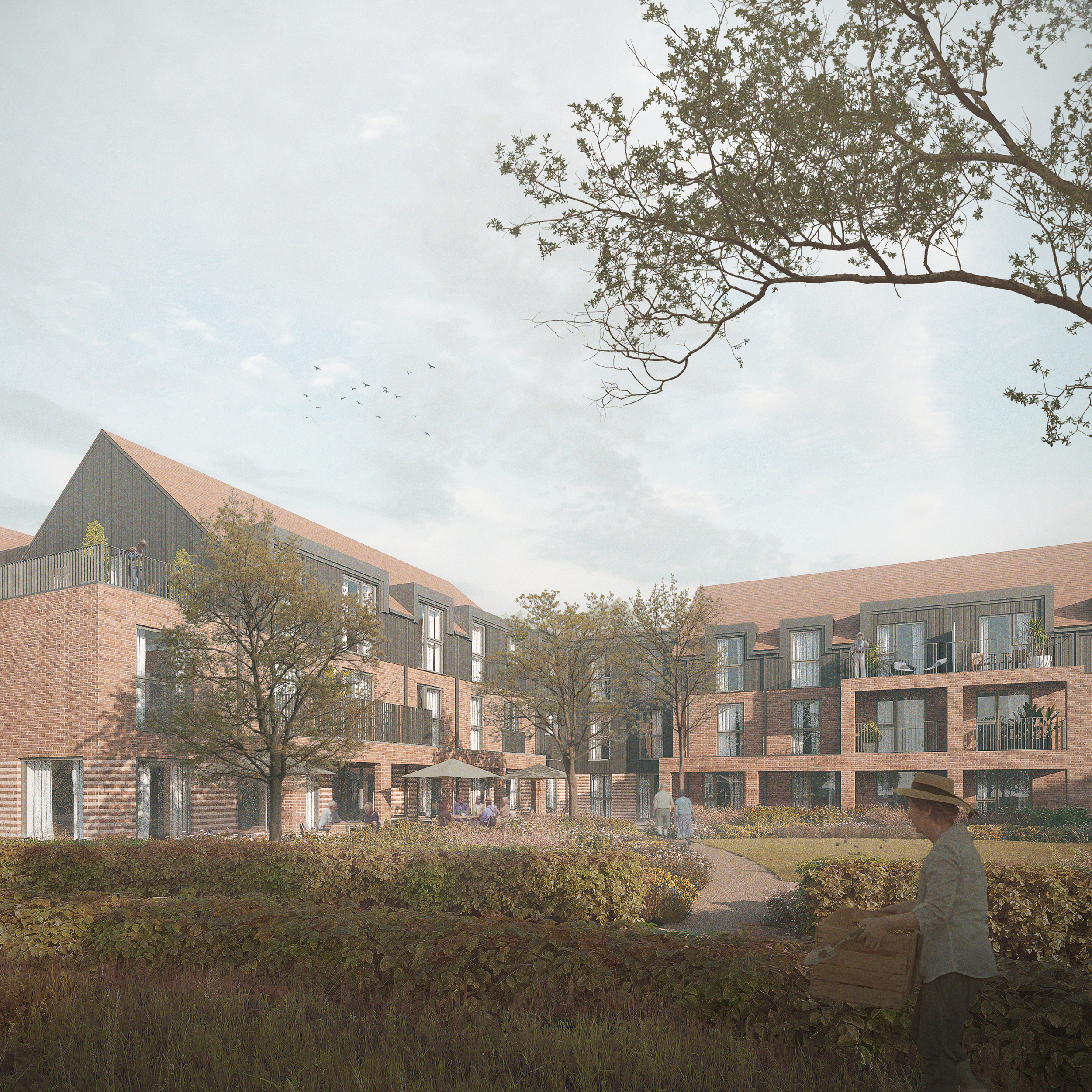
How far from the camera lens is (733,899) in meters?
15.6

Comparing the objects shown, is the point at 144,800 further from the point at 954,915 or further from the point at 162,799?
the point at 954,915

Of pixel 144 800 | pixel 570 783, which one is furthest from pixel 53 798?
pixel 570 783

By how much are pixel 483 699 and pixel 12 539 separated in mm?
18940

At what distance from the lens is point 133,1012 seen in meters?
5.61

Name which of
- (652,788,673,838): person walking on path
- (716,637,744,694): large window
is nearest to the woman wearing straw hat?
(652,788,673,838): person walking on path

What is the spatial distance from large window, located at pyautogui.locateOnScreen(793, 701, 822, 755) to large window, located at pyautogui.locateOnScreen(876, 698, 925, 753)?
114 inches

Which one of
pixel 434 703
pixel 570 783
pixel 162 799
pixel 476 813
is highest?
pixel 434 703

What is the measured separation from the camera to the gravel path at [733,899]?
13.2 meters

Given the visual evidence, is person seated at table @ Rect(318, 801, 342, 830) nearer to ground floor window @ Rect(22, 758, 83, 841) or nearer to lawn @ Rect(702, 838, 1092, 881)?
ground floor window @ Rect(22, 758, 83, 841)

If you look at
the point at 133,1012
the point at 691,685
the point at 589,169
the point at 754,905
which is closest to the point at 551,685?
the point at 691,685

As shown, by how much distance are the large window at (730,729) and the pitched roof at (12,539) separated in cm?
2797

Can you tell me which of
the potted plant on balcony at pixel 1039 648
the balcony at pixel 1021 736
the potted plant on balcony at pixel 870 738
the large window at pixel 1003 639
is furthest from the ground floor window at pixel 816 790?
the potted plant on balcony at pixel 1039 648

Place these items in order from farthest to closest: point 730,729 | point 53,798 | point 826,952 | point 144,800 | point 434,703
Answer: point 730,729
point 434,703
point 144,800
point 53,798
point 826,952

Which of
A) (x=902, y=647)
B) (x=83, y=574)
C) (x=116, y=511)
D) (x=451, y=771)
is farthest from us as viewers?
(x=902, y=647)
